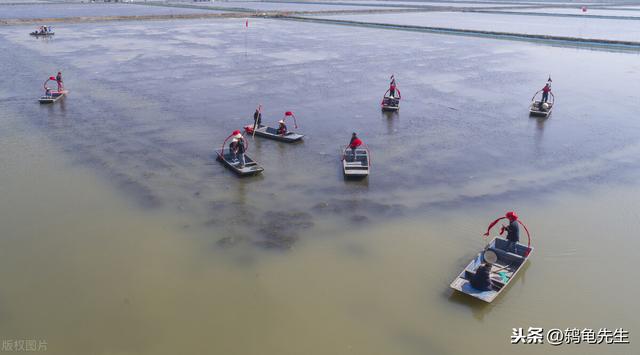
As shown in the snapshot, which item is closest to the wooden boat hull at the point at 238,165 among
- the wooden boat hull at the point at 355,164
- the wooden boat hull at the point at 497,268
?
the wooden boat hull at the point at 355,164

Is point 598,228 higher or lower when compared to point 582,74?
lower

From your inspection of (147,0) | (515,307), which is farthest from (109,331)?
(147,0)

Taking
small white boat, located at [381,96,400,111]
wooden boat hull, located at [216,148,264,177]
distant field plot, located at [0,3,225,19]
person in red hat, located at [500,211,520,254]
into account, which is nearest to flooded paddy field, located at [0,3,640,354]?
wooden boat hull, located at [216,148,264,177]

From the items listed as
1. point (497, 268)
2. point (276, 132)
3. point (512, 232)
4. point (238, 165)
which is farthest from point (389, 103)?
point (497, 268)

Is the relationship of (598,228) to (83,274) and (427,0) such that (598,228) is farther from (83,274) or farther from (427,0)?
(427,0)

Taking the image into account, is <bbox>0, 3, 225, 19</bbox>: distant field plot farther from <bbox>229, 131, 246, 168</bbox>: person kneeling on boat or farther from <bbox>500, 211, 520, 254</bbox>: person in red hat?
<bbox>500, 211, 520, 254</bbox>: person in red hat

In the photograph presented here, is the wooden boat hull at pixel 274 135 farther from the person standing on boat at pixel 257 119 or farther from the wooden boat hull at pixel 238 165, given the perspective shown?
the wooden boat hull at pixel 238 165

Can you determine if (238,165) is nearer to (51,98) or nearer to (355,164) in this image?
(355,164)
